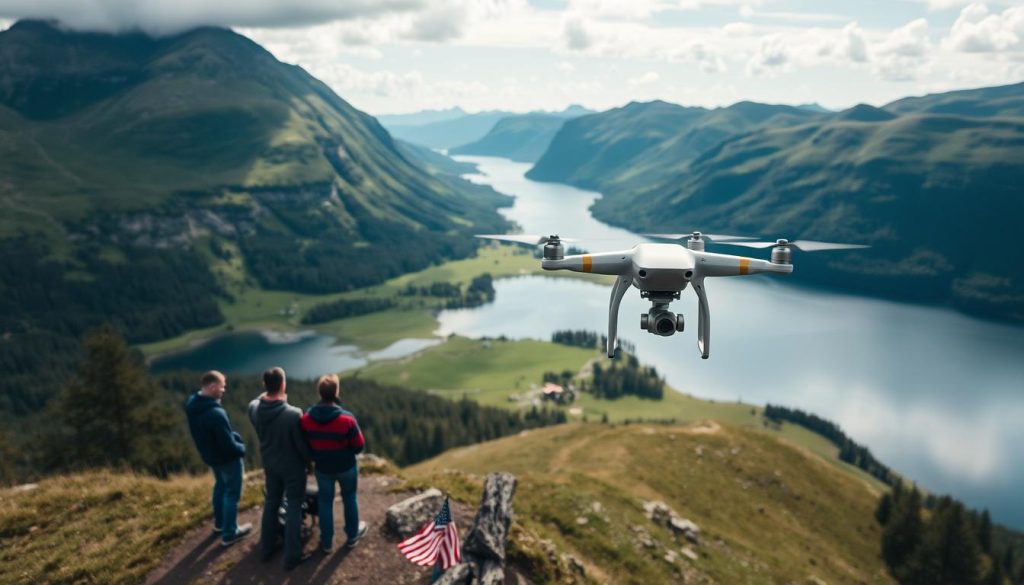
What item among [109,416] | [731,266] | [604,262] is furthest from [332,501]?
[109,416]

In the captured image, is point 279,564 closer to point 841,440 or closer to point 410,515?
point 410,515

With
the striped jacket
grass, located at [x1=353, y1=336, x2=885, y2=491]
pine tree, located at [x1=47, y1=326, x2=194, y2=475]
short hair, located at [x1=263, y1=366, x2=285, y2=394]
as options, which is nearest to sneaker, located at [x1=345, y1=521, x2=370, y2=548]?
the striped jacket

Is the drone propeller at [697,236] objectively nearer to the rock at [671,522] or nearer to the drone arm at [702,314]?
the drone arm at [702,314]

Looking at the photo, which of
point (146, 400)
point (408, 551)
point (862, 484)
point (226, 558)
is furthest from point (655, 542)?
point (862, 484)

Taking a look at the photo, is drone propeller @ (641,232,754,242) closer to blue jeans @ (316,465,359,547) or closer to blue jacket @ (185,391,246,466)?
blue jeans @ (316,465,359,547)

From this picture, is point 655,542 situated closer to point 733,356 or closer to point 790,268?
point 790,268
